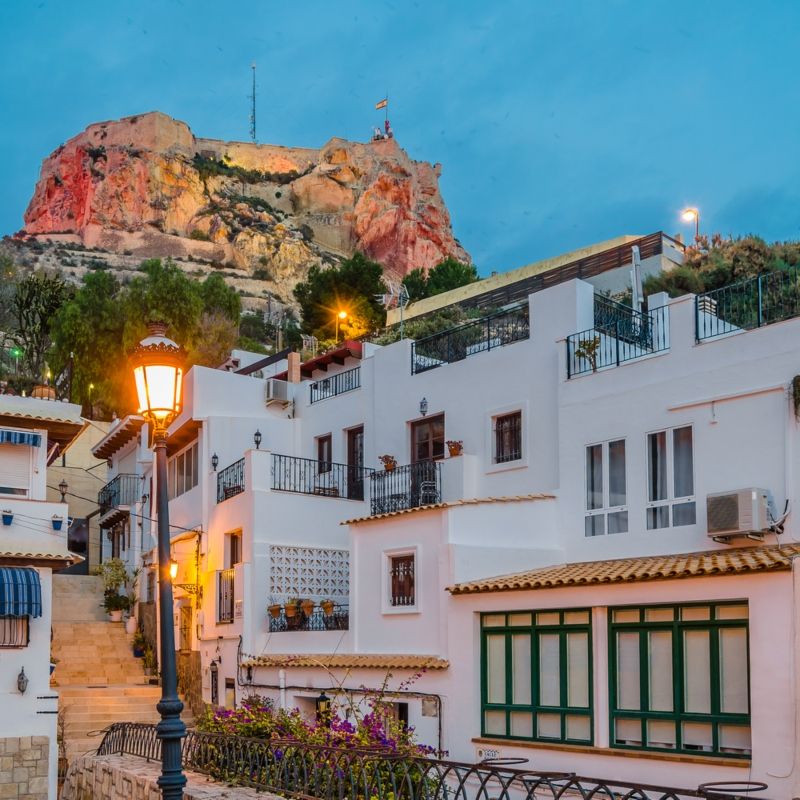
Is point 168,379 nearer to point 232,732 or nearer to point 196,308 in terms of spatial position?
point 232,732

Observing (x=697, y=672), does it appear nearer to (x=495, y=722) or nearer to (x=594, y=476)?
(x=495, y=722)

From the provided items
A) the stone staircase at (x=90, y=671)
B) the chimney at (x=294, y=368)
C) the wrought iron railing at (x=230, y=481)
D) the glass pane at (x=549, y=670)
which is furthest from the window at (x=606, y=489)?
the chimney at (x=294, y=368)

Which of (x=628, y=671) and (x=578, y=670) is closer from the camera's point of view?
(x=628, y=671)

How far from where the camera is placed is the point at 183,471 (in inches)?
1177

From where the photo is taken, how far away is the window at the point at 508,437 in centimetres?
2089

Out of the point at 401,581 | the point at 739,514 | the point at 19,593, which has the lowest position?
the point at 19,593

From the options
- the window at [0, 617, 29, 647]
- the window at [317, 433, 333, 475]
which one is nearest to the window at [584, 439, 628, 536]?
the window at [317, 433, 333, 475]

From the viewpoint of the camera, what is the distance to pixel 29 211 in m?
136

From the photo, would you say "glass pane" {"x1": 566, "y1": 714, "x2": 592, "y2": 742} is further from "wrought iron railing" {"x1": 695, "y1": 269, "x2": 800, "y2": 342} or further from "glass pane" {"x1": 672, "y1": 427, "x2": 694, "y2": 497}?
"wrought iron railing" {"x1": 695, "y1": 269, "x2": 800, "y2": 342}

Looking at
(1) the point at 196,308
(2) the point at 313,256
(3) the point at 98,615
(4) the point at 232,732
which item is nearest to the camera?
(4) the point at 232,732

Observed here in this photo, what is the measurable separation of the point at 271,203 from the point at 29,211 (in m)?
33.1

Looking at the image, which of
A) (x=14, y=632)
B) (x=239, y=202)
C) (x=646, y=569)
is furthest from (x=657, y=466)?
(x=239, y=202)

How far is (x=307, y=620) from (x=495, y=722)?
7597 mm

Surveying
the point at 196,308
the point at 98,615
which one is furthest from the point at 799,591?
the point at 196,308
